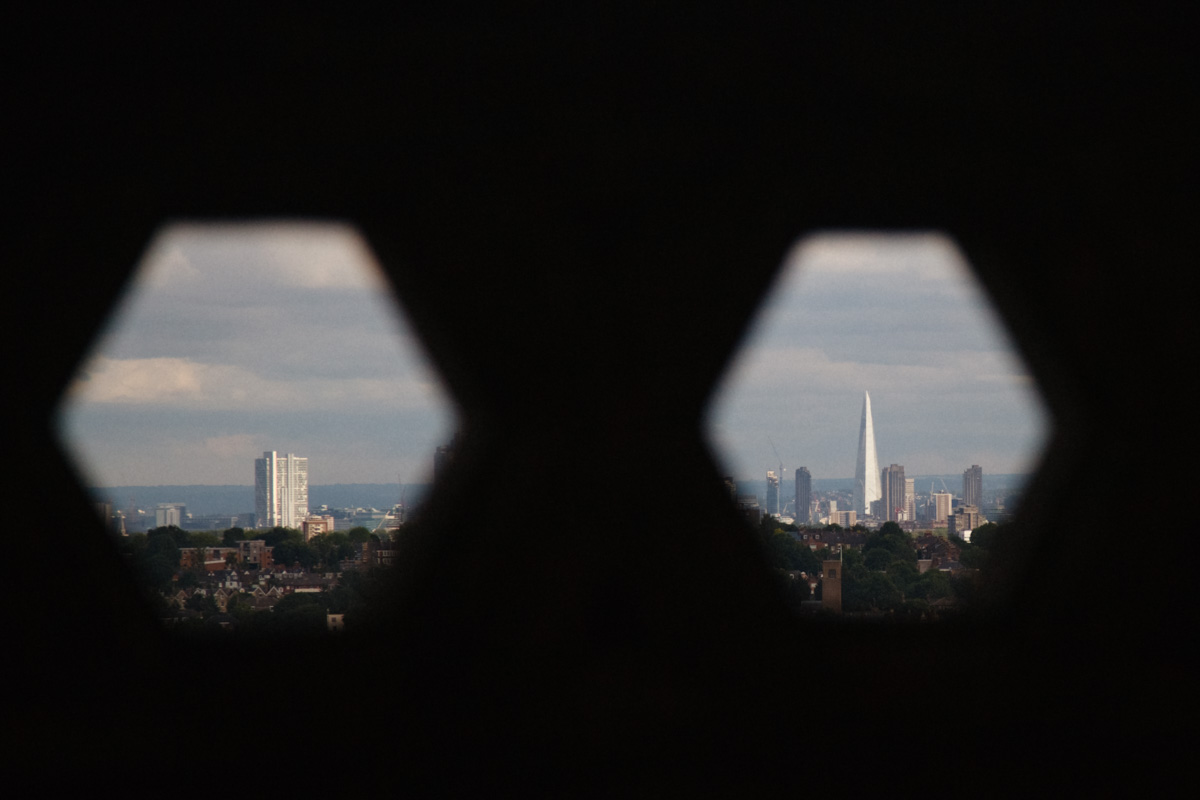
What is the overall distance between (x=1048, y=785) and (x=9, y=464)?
3.73 metres

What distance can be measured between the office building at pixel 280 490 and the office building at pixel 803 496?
2444 mm

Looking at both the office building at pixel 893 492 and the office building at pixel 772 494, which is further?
the office building at pixel 893 492

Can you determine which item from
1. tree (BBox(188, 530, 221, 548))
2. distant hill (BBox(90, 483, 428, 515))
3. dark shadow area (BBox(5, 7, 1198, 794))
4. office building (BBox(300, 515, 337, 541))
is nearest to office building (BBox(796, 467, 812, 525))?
dark shadow area (BBox(5, 7, 1198, 794))

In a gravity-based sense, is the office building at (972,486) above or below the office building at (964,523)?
above

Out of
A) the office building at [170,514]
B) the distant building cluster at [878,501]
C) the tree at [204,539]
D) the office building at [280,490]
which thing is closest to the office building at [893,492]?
the distant building cluster at [878,501]

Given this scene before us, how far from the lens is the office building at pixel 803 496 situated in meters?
4.34

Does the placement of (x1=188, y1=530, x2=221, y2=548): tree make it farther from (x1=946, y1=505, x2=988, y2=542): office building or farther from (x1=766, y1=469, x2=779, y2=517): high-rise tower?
(x1=946, y1=505, x2=988, y2=542): office building

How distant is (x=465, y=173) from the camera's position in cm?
337

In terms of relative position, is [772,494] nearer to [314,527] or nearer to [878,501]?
[878,501]

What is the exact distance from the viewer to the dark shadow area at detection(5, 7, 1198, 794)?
302 cm

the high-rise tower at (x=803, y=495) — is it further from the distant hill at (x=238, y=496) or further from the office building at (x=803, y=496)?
the distant hill at (x=238, y=496)

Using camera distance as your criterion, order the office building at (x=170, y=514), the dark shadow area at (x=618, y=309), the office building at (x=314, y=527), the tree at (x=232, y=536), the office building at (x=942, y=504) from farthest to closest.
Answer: the office building at (x=942, y=504)
the office building at (x=314, y=527)
the tree at (x=232, y=536)
the office building at (x=170, y=514)
the dark shadow area at (x=618, y=309)

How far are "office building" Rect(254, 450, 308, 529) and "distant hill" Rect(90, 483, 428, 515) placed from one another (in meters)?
0.06

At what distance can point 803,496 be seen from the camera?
456 centimetres
